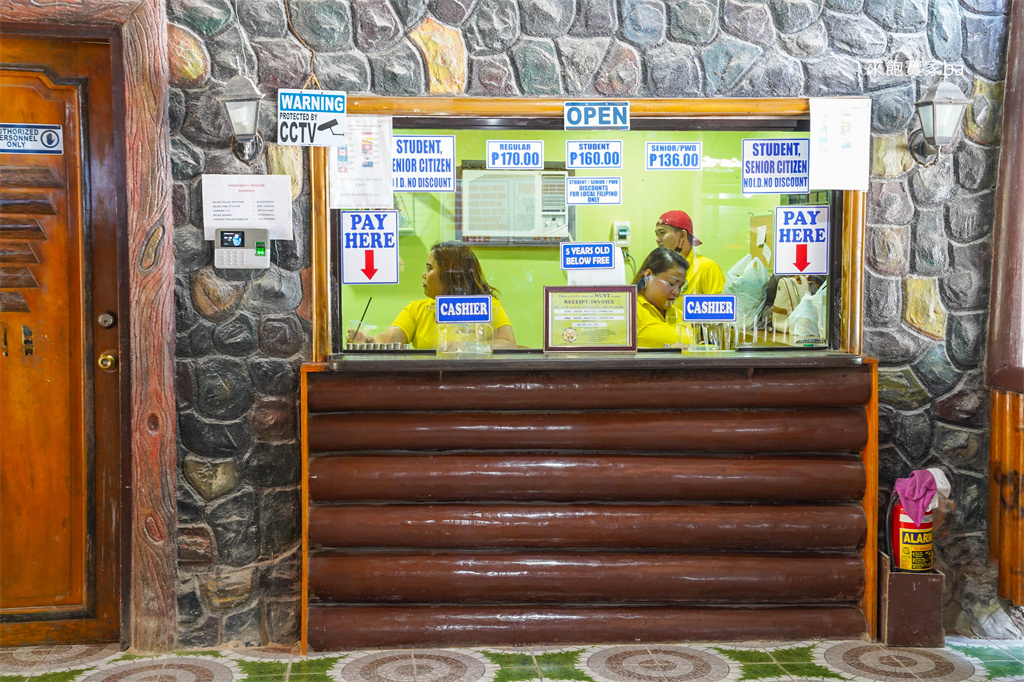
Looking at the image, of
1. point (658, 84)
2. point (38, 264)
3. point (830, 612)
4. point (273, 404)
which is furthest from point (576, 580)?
point (38, 264)

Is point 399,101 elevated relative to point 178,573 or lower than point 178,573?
elevated

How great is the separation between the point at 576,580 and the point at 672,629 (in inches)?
20.2

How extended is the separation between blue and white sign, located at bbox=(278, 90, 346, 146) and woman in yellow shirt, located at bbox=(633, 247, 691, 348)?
1683 millimetres

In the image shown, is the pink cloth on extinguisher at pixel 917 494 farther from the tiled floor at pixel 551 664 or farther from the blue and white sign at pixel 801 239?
the blue and white sign at pixel 801 239

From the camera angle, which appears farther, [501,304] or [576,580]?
[501,304]

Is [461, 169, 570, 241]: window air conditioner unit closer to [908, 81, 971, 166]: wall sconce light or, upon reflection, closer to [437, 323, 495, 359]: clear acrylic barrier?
[437, 323, 495, 359]: clear acrylic barrier

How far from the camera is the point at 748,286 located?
172 inches

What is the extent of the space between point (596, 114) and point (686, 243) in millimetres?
792

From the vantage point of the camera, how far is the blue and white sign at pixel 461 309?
171 inches

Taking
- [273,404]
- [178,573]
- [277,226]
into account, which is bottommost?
[178,573]

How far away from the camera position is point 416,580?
159 inches

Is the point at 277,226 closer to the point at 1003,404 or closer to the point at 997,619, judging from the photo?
A: the point at 1003,404

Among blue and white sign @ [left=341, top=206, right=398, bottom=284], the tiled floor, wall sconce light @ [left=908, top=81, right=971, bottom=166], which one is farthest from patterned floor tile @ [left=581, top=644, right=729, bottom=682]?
wall sconce light @ [left=908, top=81, right=971, bottom=166]

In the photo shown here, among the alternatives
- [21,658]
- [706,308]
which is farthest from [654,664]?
[21,658]
